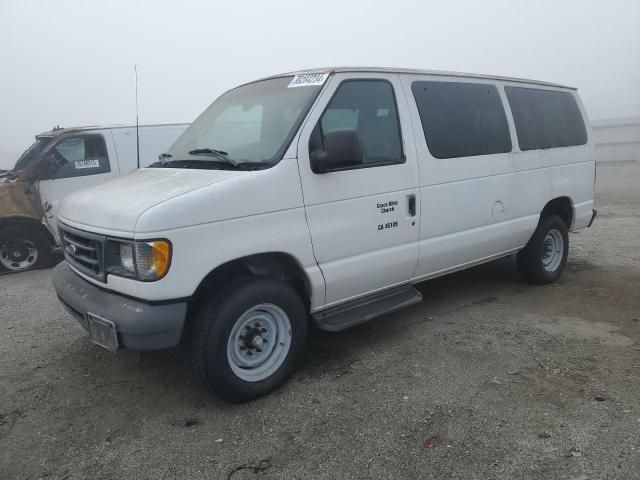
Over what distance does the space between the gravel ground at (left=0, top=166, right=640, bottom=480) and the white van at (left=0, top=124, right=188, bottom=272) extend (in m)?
2.52

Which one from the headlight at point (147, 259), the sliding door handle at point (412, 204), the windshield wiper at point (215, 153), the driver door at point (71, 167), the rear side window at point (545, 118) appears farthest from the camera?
the driver door at point (71, 167)

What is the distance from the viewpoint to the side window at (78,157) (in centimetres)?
703

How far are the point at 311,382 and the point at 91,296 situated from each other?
Answer: 5.00 ft

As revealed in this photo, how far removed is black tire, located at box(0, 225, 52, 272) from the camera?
687 centimetres

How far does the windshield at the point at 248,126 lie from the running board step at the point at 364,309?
116 cm

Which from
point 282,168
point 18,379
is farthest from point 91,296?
point 282,168

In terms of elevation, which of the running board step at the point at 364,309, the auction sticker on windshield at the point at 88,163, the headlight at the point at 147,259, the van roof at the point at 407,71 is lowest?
the running board step at the point at 364,309

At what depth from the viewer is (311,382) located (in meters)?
3.43

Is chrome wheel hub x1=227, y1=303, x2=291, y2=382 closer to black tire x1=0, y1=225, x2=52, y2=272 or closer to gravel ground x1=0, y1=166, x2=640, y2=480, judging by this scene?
gravel ground x1=0, y1=166, x2=640, y2=480

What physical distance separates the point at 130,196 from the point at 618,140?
2483 centimetres

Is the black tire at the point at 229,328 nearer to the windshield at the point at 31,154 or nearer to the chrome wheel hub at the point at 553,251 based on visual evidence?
the chrome wheel hub at the point at 553,251

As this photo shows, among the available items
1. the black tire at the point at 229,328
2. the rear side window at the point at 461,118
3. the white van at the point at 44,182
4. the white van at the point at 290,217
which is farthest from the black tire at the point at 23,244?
the rear side window at the point at 461,118

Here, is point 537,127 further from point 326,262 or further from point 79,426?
point 79,426

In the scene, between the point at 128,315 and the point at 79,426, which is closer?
the point at 128,315
